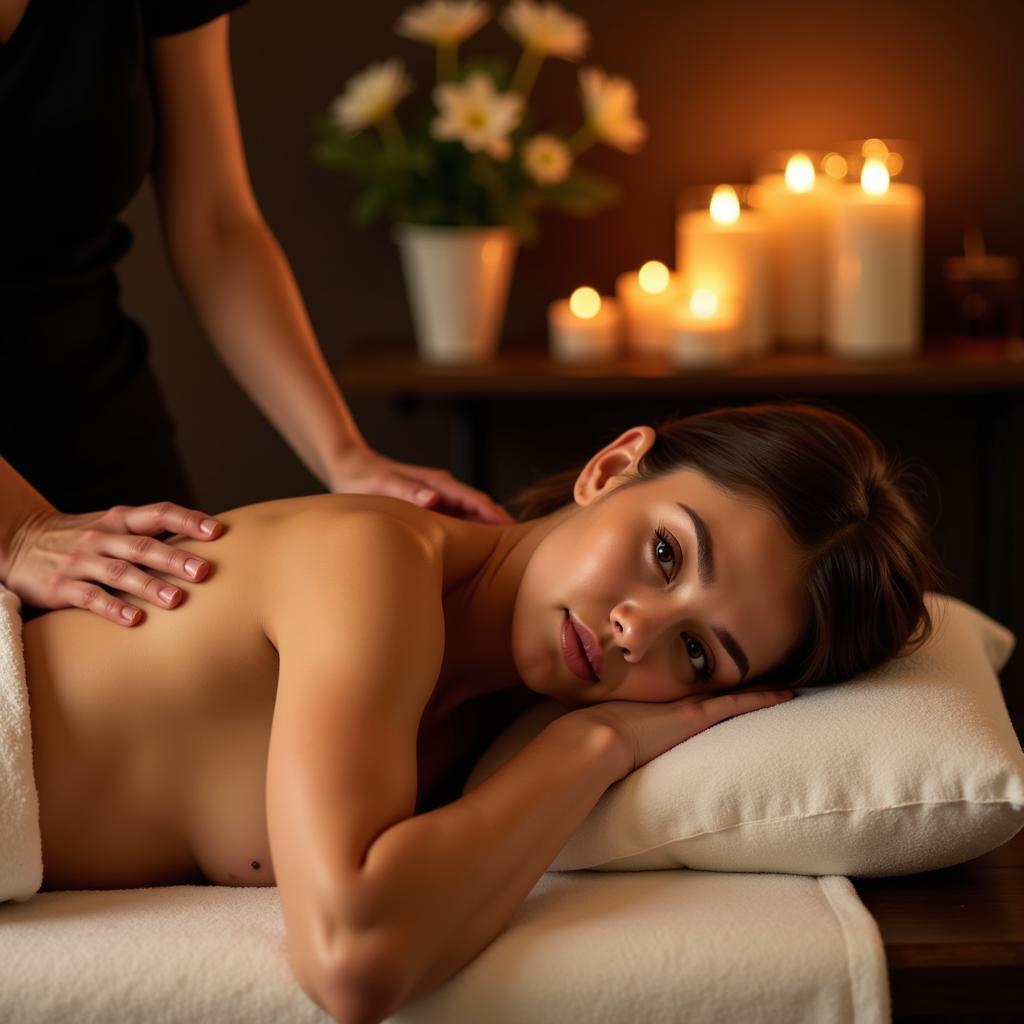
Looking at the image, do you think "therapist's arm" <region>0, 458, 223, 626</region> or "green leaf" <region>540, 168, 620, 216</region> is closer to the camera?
"therapist's arm" <region>0, 458, 223, 626</region>

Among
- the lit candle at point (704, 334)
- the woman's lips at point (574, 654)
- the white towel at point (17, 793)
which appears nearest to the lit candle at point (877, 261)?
the lit candle at point (704, 334)

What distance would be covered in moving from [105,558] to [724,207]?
1.96 m

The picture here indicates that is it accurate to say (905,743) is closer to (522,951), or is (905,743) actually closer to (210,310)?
(522,951)

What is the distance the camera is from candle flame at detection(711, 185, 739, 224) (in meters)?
3.10

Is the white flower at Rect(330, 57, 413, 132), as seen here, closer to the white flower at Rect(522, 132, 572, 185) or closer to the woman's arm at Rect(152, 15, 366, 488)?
the white flower at Rect(522, 132, 572, 185)

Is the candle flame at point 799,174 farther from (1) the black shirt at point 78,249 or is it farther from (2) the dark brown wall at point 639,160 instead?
(1) the black shirt at point 78,249

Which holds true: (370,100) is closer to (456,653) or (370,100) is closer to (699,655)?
(456,653)

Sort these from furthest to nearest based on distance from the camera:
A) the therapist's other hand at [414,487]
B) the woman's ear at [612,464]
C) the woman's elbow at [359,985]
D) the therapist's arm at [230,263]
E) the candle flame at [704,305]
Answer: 1. the candle flame at [704,305]
2. the therapist's arm at [230,263]
3. the therapist's other hand at [414,487]
4. the woman's ear at [612,464]
5. the woman's elbow at [359,985]

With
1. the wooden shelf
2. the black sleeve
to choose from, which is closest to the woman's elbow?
the black sleeve

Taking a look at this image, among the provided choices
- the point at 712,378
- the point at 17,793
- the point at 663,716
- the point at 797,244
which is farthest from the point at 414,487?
the point at 797,244

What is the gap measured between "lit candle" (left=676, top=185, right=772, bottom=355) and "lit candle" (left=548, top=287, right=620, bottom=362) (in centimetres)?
20

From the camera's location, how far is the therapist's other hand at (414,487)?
70.9 inches

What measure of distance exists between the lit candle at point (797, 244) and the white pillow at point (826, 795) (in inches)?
74.5

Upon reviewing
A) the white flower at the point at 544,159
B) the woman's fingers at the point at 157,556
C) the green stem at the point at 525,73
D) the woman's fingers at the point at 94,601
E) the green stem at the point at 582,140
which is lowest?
the woman's fingers at the point at 94,601
